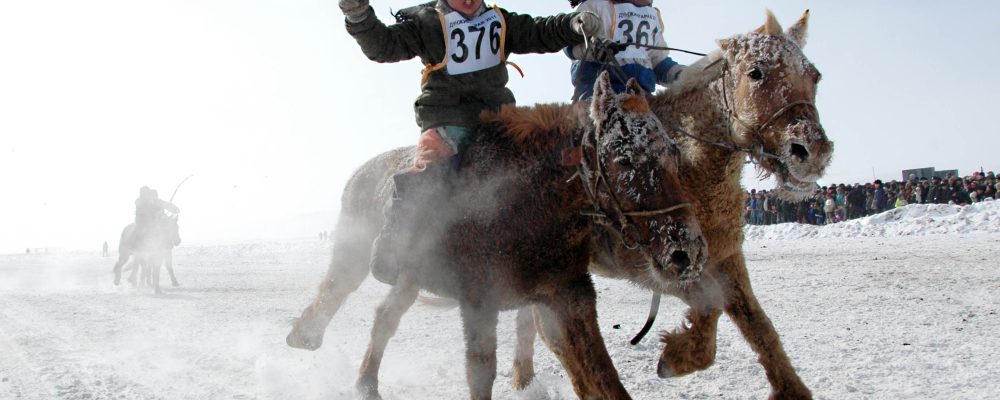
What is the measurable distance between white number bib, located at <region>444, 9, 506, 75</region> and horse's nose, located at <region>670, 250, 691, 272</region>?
2019 mm

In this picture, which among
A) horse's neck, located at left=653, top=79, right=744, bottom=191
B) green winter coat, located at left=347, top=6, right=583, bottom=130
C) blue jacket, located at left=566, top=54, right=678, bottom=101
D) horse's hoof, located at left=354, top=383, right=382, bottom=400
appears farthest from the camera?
horse's hoof, located at left=354, top=383, right=382, bottom=400

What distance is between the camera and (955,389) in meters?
4.68

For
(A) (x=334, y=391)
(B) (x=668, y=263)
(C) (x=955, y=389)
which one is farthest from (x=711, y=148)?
(A) (x=334, y=391)

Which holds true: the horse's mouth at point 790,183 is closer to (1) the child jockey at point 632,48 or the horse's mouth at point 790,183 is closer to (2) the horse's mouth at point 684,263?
(2) the horse's mouth at point 684,263

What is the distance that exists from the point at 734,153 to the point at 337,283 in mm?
3309

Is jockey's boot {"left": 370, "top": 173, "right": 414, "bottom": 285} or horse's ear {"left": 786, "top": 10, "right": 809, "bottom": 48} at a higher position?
horse's ear {"left": 786, "top": 10, "right": 809, "bottom": 48}

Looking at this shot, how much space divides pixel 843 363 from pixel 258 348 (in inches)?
210

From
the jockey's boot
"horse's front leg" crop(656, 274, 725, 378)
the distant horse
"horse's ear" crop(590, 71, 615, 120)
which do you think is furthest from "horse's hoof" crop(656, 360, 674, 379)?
the distant horse

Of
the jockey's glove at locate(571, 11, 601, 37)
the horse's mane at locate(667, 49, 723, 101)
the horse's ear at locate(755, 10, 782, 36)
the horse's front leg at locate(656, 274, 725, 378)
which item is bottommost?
the horse's front leg at locate(656, 274, 725, 378)

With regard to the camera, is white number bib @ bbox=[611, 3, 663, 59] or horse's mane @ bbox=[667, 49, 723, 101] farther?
white number bib @ bbox=[611, 3, 663, 59]

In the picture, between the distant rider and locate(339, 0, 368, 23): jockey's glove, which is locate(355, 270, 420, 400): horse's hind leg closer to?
locate(339, 0, 368, 23): jockey's glove

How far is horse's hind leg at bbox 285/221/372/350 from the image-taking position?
589cm

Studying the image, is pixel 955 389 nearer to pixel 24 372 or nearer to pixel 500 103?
pixel 500 103

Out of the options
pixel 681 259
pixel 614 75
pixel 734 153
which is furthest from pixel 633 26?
pixel 681 259
